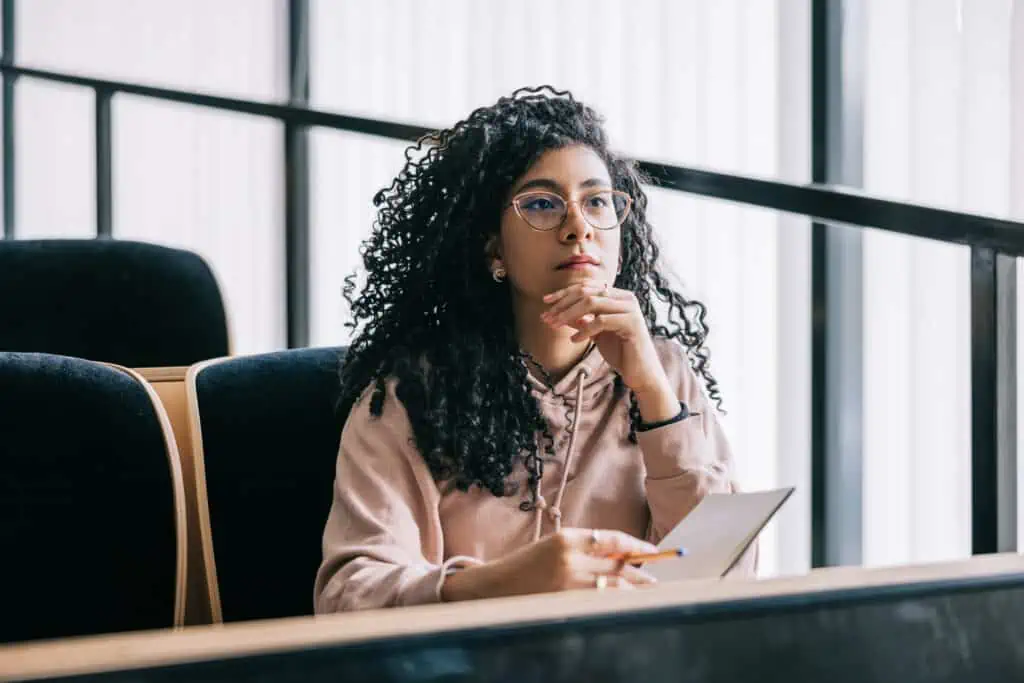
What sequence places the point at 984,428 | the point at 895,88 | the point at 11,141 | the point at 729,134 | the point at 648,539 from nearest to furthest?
the point at 984,428
the point at 648,539
the point at 895,88
the point at 729,134
the point at 11,141

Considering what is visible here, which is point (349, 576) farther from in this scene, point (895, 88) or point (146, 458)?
point (895, 88)

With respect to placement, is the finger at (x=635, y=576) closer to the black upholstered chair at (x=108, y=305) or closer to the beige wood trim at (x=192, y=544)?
the beige wood trim at (x=192, y=544)

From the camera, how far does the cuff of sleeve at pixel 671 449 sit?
144cm

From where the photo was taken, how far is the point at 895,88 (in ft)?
7.20

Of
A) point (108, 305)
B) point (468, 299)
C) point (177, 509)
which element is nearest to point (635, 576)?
point (177, 509)

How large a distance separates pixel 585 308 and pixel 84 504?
1.95 ft

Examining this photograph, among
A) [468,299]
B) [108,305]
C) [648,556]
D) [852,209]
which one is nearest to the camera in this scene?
[648,556]

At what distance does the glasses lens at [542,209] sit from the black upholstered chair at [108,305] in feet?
2.06

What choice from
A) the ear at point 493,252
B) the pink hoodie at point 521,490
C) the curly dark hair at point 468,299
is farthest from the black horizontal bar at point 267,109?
the pink hoodie at point 521,490

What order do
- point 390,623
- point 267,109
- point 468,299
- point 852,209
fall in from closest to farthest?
point 390,623, point 852,209, point 468,299, point 267,109

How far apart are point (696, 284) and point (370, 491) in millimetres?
1347

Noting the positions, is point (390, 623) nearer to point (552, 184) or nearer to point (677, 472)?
A: point (677, 472)

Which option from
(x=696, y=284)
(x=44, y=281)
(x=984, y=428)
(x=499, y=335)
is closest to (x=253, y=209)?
(x=696, y=284)

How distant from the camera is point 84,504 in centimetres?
121
